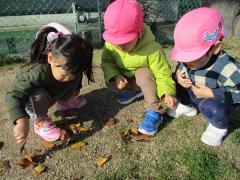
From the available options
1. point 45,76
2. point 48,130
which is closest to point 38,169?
point 48,130

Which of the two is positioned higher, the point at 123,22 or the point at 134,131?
the point at 123,22

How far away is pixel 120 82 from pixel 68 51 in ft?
2.17

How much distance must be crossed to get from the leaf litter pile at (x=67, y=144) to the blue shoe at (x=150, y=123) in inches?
1.9

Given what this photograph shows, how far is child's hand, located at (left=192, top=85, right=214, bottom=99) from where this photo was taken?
264 centimetres

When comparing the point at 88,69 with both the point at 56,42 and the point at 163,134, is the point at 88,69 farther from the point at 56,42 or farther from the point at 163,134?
the point at 163,134

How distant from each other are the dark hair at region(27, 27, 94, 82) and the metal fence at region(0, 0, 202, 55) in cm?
266

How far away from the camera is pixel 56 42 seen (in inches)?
98.7

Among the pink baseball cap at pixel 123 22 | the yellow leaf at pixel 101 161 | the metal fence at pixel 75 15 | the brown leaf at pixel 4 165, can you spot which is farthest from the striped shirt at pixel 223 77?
the metal fence at pixel 75 15

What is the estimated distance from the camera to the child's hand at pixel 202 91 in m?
2.64

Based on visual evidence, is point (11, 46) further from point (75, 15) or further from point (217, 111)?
point (217, 111)

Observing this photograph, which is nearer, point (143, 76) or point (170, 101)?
point (170, 101)

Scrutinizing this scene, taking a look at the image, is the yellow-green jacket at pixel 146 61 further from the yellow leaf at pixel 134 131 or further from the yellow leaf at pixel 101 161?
the yellow leaf at pixel 101 161

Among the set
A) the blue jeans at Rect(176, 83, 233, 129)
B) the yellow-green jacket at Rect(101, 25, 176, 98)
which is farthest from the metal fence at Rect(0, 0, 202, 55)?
the blue jeans at Rect(176, 83, 233, 129)

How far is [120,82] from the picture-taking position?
2.95 m
